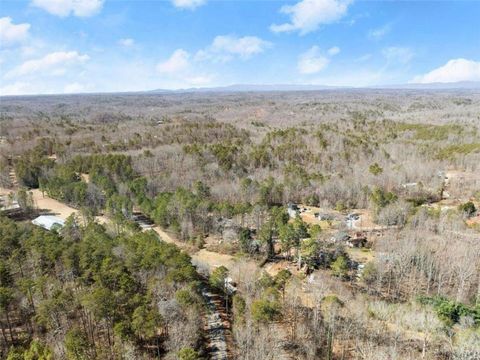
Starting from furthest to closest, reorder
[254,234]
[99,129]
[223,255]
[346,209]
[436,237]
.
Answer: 1. [99,129]
2. [346,209]
3. [254,234]
4. [223,255]
5. [436,237]

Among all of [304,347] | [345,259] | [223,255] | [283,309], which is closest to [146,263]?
[283,309]

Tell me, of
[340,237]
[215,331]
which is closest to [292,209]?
[340,237]

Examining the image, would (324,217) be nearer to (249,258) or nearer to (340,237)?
(340,237)

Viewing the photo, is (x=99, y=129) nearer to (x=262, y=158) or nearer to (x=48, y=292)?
(x=262, y=158)

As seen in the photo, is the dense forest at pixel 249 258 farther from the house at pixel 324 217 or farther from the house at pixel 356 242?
the house at pixel 324 217

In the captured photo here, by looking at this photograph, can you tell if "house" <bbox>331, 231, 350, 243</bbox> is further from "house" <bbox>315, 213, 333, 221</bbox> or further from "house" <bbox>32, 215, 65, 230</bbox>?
"house" <bbox>32, 215, 65, 230</bbox>

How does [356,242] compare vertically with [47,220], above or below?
below

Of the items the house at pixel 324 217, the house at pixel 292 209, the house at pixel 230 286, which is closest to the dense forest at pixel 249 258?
the house at pixel 230 286

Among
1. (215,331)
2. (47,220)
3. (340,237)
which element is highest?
(47,220)

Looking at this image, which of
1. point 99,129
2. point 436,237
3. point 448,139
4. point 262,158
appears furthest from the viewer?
point 99,129
